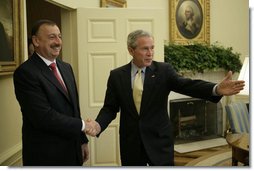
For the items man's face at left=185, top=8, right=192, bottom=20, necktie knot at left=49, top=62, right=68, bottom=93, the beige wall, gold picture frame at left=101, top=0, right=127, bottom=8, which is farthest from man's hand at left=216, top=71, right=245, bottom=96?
gold picture frame at left=101, top=0, right=127, bottom=8

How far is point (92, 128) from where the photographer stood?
148 cm

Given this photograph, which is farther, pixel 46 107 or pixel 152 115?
pixel 152 115

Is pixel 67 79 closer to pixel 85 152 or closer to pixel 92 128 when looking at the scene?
pixel 92 128

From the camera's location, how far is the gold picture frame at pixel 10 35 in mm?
1451

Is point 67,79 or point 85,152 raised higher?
point 67,79

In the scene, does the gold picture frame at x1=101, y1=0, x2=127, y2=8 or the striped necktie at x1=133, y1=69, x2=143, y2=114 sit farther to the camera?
the gold picture frame at x1=101, y1=0, x2=127, y2=8

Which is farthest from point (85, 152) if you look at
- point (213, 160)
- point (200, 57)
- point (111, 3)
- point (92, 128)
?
point (111, 3)

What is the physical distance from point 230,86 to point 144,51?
433 mm

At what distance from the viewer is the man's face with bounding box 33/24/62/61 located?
4.63 ft

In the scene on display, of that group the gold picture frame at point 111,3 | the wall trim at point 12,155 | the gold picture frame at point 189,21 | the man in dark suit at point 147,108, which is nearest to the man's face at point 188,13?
the gold picture frame at point 189,21

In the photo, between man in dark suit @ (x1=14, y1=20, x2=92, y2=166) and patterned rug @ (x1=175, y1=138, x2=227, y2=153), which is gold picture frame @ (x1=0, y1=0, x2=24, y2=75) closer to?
man in dark suit @ (x1=14, y1=20, x2=92, y2=166)

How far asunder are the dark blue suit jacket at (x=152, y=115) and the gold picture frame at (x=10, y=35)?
0.53m

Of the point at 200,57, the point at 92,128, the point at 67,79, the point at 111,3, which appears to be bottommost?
the point at 92,128

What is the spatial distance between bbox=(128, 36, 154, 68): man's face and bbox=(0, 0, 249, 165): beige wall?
1.04 feet
